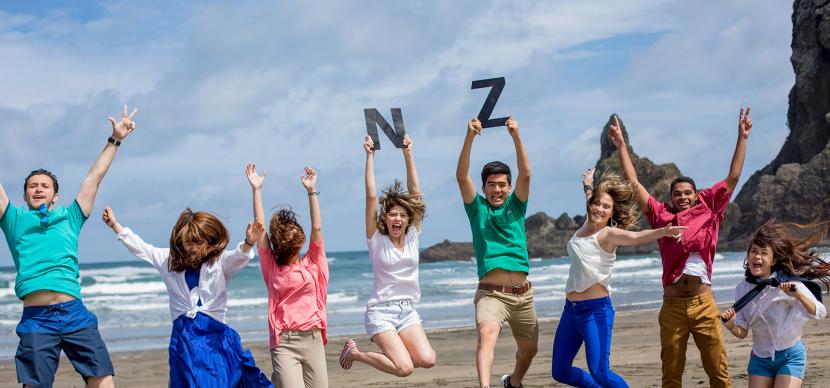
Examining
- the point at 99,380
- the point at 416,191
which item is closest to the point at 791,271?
the point at 416,191

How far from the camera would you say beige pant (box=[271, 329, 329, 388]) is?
614 centimetres

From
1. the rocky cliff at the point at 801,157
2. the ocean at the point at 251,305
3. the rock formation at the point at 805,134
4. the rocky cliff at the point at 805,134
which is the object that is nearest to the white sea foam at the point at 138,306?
the ocean at the point at 251,305

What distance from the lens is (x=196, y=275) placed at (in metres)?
5.69

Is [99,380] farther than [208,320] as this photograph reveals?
Yes

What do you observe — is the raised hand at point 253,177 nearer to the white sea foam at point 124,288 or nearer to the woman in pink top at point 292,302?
the woman in pink top at point 292,302

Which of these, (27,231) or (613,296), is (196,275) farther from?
(613,296)

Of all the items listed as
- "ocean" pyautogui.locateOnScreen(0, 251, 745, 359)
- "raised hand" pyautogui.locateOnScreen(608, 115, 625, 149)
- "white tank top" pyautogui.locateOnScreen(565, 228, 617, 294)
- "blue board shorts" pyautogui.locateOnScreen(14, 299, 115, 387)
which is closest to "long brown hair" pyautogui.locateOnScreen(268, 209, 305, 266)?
"blue board shorts" pyautogui.locateOnScreen(14, 299, 115, 387)

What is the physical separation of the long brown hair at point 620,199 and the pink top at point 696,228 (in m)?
0.16

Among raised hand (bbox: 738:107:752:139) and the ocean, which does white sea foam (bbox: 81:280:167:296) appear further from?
raised hand (bbox: 738:107:752:139)

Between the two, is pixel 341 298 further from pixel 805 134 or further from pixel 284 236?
pixel 805 134

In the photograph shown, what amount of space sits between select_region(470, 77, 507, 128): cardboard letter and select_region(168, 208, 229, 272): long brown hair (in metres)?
2.23

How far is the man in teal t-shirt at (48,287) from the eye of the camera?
19.7ft

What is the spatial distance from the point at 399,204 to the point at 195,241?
5.60 ft

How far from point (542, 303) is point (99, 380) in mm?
17567
